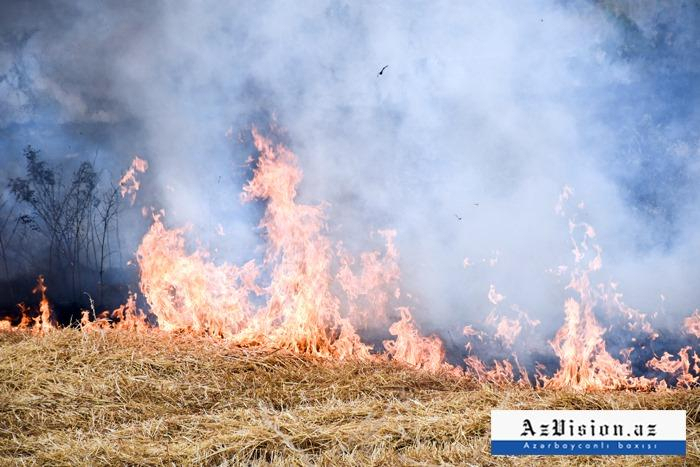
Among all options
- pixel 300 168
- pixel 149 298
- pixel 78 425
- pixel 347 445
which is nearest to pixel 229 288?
pixel 149 298

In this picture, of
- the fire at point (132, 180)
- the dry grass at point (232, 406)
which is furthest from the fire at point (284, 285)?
the fire at point (132, 180)

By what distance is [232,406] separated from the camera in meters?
5.72

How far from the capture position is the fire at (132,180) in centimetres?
966

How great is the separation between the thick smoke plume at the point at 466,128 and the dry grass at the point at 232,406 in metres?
2.15

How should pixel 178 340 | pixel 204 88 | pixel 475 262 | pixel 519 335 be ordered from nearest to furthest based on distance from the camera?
pixel 178 340 < pixel 519 335 < pixel 475 262 < pixel 204 88

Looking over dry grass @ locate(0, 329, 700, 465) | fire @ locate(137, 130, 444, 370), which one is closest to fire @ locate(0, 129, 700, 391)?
fire @ locate(137, 130, 444, 370)

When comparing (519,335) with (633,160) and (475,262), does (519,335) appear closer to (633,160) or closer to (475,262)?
(475,262)

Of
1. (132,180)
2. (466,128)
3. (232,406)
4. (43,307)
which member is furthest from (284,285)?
(43,307)

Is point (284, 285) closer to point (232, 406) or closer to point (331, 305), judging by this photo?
point (331, 305)

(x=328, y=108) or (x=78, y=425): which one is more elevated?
(x=328, y=108)

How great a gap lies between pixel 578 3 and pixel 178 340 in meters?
5.67

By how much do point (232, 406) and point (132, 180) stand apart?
16.3ft

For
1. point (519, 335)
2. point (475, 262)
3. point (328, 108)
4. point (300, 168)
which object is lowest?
point (519, 335)

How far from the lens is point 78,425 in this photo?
5191 millimetres
